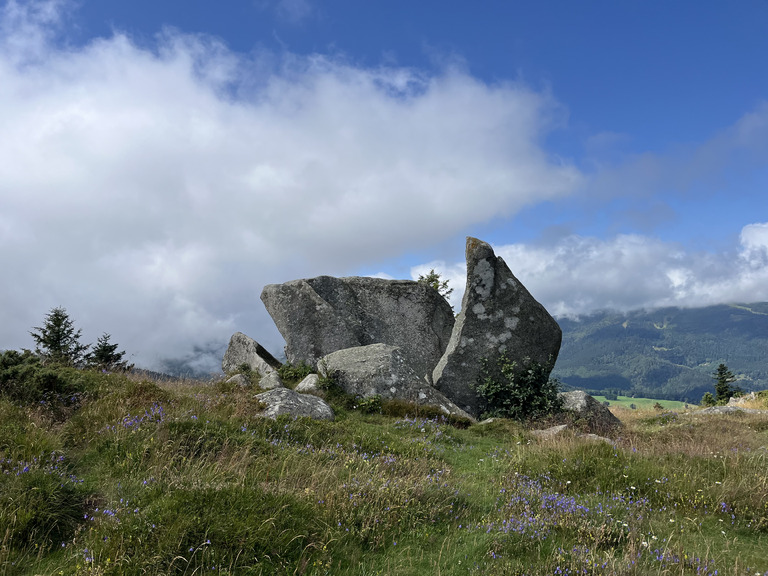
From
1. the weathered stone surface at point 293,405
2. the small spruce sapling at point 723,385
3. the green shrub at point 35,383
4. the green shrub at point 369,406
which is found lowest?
the small spruce sapling at point 723,385

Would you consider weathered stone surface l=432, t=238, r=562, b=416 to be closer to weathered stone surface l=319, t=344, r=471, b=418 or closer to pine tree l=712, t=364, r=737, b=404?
weathered stone surface l=319, t=344, r=471, b=418

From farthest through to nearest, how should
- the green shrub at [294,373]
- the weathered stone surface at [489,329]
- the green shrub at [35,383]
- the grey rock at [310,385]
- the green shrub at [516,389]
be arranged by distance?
the green shrub at [294,373] < the weathered stone surface at [489,329] < the green shrub at [516,389] < the grey rock at [310,385] < the green shrub at [35,383]

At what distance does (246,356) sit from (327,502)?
822 inches

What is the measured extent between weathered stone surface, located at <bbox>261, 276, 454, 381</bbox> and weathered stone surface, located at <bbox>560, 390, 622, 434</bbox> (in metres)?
7.43

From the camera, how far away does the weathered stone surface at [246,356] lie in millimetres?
25406

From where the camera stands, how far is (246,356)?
26844mm

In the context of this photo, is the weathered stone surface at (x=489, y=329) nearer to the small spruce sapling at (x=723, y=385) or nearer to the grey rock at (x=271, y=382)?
the grey rock at (x=271, y=382)

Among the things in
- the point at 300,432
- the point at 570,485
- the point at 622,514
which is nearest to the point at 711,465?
the point at 570,485

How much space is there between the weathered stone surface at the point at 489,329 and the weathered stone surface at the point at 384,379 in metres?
2.06

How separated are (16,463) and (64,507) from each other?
1.51 metres

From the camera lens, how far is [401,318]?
2752 cm

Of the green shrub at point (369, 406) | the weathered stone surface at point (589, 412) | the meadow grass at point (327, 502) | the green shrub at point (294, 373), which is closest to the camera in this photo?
the meadow grass at point (327, 502)

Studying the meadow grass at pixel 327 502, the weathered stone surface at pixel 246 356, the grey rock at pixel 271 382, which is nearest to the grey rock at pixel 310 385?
the grey rock at pixel 271 382

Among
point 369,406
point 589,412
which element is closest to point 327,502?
point 369,406
